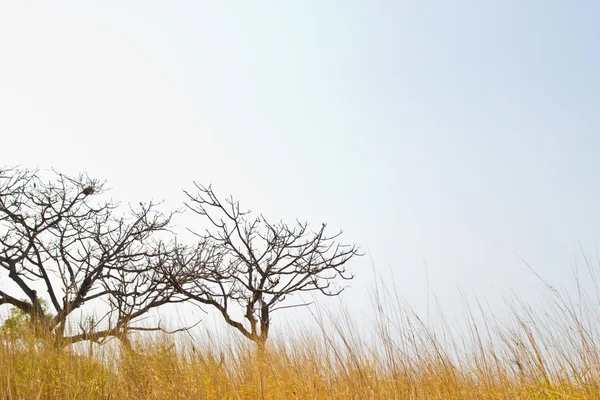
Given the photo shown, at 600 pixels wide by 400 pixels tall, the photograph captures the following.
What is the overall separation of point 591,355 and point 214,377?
336 cm

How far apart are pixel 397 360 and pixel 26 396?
315 cm

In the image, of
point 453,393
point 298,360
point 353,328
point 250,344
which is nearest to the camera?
point 453,393

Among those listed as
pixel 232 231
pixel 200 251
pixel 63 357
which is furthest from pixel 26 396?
pixel 200 251

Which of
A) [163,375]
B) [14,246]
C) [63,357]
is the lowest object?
[163,375]

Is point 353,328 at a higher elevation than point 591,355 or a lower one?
higher

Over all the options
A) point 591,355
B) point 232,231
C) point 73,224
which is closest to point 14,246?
point 73,224

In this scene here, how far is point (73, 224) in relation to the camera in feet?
31.2

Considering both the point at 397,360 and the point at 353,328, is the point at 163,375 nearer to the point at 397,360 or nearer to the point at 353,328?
the point at 353,328

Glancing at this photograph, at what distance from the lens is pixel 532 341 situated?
4.52 meters

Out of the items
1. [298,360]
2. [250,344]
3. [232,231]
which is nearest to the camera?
[298,360]

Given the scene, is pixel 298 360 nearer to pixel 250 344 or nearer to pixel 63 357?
pixel 250 344

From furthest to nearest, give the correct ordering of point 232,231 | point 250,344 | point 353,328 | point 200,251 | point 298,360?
point 200,251 → point 232,231 → point 250,344 → point 298,360 → point 353,328

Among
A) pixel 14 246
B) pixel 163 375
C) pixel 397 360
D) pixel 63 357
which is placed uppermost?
pixel 14 246

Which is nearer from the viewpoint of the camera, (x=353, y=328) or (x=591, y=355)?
(x=591, y=355)
